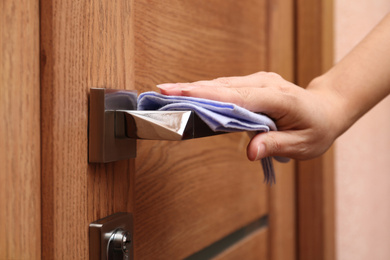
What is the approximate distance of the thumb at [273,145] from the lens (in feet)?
1.36

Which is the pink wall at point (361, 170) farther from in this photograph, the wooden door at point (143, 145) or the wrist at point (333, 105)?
the wrist at point (333, 105)

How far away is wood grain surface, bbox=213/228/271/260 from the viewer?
0.69 meters

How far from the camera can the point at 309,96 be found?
0.48 m

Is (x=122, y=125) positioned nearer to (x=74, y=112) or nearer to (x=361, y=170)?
(x=74, y=112)

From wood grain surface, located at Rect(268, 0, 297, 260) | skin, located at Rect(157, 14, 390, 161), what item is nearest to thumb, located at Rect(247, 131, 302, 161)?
skin, located at Rect(157, 14, 390, 161)

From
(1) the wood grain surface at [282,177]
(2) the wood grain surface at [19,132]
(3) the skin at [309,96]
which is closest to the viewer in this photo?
(2) the wood grain surface at [19,132]

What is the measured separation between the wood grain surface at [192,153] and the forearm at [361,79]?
0.57 ft

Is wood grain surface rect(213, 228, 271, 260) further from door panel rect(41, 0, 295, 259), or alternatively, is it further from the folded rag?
the folded rag

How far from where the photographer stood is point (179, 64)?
535 mm

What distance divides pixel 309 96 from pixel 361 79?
0.11 m

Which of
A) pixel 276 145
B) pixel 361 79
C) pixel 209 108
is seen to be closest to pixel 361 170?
pixel 361 79

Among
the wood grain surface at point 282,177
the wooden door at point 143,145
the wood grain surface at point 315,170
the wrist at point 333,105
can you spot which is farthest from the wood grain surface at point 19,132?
the wood grain surface at point 315,170

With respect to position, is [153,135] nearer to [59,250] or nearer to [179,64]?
[59,250]

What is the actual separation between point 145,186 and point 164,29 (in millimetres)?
189
